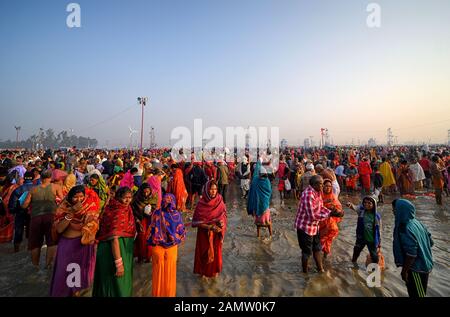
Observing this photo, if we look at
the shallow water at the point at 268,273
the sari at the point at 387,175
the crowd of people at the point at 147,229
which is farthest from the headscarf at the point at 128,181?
the sari at the point at 387,175

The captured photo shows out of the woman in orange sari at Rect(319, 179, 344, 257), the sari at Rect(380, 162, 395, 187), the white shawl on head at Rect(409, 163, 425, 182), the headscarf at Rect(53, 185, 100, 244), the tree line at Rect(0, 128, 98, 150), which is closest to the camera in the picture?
the headscarf at Rect(53, 185, 100, 244)

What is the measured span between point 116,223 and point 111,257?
0.39 m

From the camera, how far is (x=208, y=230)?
374cm

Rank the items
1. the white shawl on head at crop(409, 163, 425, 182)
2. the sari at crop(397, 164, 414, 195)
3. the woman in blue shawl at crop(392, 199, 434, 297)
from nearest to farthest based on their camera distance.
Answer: the woman in blue shawl at crop(392, 199, 434, 297) < the white shawl on head at crop(409, 163, 425, 182) < the sari at crop(397, 164, 414, 195)

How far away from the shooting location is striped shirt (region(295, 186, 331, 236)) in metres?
3.72

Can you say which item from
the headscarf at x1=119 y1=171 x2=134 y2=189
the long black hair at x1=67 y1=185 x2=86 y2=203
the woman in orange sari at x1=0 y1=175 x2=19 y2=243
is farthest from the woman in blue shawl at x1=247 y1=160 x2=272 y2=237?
the woman in orange sari at x1=0 y1=175 x2=19 y2=243

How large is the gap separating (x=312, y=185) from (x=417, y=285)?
1730mm

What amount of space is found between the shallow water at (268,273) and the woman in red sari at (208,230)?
0.19 meters

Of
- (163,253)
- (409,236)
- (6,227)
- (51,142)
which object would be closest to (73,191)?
(163,253)

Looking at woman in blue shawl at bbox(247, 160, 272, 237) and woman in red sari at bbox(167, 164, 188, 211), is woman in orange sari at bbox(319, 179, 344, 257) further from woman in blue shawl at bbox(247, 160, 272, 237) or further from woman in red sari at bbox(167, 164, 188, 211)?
woman in red sari at bbox(167, 164, 188, 211)
